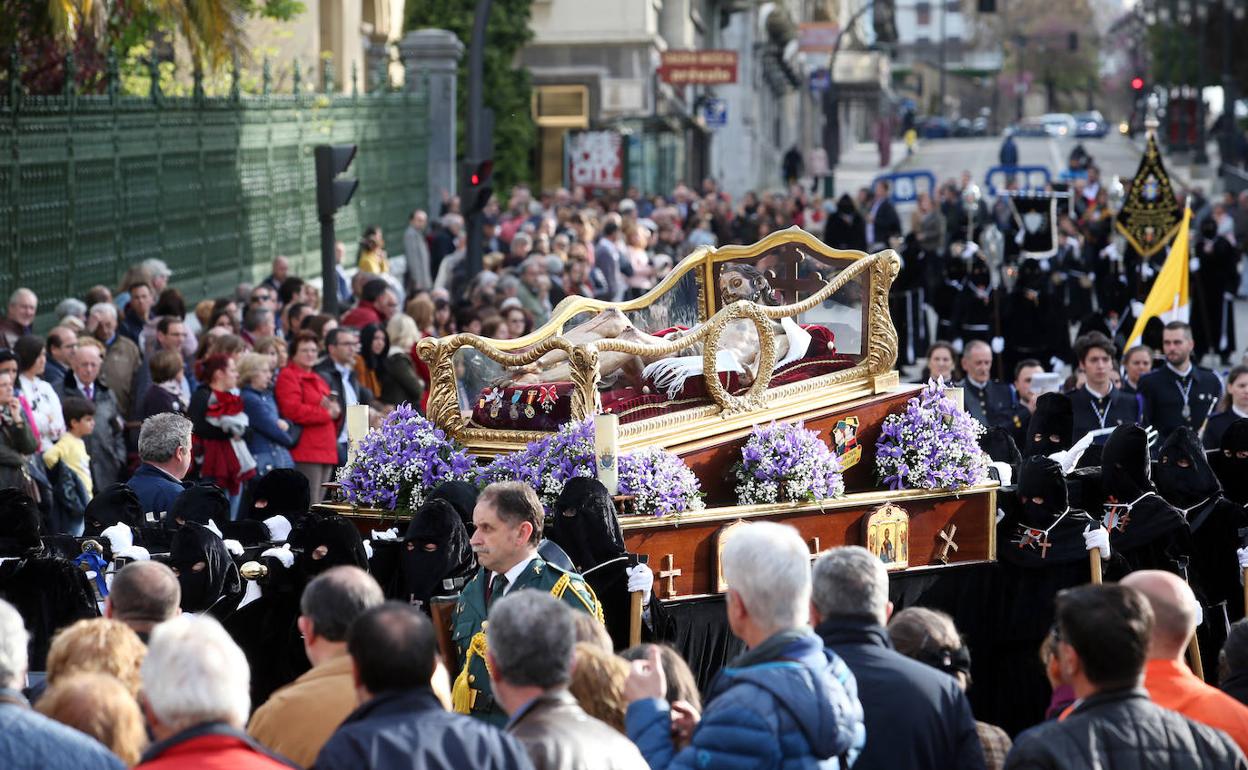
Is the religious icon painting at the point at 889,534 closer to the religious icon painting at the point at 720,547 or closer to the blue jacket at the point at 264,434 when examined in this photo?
the religious icon painting at the point at 720,547

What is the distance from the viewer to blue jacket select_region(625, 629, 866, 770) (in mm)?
5387

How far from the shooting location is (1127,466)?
10.0 meters

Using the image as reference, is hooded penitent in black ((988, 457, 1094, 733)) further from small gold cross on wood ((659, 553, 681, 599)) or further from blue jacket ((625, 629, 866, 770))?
blue jacket ((625, 629, 866, 770))

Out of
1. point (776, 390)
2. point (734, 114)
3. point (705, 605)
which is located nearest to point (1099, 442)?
point (776, 390)

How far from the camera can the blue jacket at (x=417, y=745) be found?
490 cm

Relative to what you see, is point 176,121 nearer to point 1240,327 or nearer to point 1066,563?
point 1066,563

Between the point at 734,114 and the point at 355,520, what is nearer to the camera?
the point at 355,520

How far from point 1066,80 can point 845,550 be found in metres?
132

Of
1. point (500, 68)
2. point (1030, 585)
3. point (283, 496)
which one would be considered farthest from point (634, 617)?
point (500, 68)

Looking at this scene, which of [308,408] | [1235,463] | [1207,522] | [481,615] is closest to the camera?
[481,615]

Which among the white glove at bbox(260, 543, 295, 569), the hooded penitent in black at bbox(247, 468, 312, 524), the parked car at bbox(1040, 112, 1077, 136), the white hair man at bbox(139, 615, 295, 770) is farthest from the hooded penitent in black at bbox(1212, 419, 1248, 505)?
the parked car at bbox(1040, 112, 1077, 136)

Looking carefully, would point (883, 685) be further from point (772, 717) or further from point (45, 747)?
point (45, 747)

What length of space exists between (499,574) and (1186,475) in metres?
4.22

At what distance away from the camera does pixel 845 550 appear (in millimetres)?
6023
